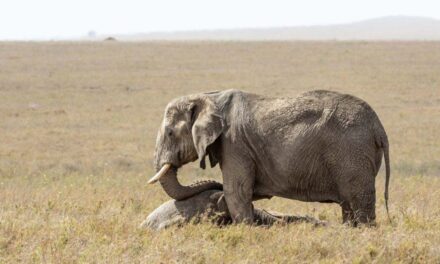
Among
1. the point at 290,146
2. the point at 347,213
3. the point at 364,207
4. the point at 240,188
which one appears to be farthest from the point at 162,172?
the point at 364,207

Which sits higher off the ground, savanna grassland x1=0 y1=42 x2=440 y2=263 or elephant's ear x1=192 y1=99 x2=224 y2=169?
elephant's ear x1=192 y1=99 x2=224 y2=169

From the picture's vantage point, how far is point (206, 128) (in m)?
8.05

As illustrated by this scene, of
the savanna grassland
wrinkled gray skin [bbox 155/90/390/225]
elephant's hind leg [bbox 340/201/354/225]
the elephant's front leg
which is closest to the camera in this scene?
the savanna grassland

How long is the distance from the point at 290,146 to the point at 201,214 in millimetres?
1074

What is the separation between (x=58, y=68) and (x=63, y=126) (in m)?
18.1

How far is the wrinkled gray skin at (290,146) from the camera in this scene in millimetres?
7875

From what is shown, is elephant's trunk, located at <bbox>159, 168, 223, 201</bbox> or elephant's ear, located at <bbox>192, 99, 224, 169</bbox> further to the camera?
elephant's trunk, located at <bbox>159, 168, 223, 201</bbox>

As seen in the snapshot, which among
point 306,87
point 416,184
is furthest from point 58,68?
point 416,184

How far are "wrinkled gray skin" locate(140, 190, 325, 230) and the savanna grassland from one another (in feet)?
0.97

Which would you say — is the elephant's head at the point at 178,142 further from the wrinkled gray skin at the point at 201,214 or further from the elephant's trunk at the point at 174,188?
the wrinkled gray skin at the point at 201,214

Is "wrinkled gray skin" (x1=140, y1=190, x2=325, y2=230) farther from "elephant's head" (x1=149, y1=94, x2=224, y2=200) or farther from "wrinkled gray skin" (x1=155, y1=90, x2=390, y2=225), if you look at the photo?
"wrinkled gray skin" (x1=155, y1=90, x2=390, y2=225)

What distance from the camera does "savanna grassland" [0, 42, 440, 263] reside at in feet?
23.2

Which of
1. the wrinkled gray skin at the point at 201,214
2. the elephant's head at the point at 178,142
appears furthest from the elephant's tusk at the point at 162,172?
the wrinkled gray skin at the point at 201,214

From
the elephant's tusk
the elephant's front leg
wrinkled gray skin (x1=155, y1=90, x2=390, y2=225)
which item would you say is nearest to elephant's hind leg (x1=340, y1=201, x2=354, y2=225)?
wrinkled gray skin (x1=155, y1=90, x2=390, y2=225)
